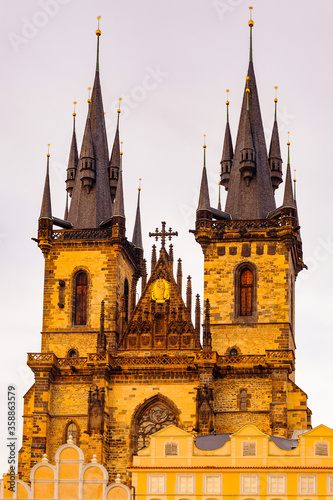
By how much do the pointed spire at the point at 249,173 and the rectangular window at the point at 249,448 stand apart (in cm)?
2180

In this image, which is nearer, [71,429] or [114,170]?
[71,429]

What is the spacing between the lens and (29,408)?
74688 mm

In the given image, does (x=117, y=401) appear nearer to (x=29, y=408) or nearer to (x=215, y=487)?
(x=29, y=408)

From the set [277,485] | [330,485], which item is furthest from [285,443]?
[330,485]

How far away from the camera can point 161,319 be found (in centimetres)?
7588

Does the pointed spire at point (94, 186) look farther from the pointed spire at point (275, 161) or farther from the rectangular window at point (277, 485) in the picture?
the rectangular window at point (277, 485)

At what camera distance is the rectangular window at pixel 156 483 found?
56.8m

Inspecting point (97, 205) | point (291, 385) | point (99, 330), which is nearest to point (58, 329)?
point (99, 330)

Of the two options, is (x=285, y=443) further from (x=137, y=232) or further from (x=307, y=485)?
(x=137, y=232)

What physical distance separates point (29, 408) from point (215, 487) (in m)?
20.4

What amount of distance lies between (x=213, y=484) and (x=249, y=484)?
1367 millimetres

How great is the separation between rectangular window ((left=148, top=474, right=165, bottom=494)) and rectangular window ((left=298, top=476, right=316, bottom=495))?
17.2 ft

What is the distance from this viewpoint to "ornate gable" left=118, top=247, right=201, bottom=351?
247 feet

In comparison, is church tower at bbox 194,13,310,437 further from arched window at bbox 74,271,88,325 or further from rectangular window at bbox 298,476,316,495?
rectangular window at bbox 298,476,316,495
